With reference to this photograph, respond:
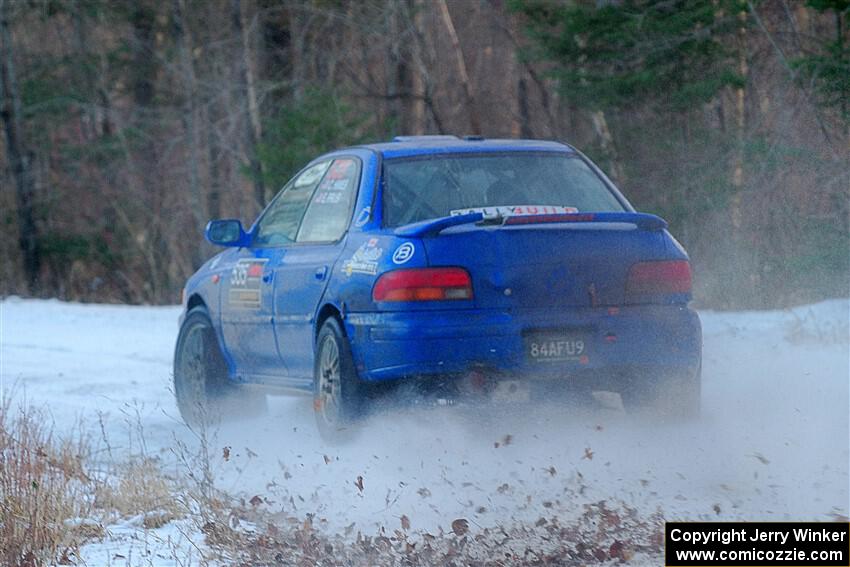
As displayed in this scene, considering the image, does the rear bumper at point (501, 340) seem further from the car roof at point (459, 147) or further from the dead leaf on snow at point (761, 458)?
the car roof at point (459, 147)

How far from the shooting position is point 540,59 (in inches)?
814

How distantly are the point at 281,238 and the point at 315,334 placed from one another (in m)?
1.13

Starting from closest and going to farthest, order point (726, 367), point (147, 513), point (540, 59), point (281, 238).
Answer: point (147, 513) → point (281, 238) → point (726, 367) → point (540, 59)

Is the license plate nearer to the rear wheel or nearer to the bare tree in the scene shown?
the rear wheel

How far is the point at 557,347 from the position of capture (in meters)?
6.50

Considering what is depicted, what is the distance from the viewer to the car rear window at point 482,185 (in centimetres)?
716

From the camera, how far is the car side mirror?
852cm

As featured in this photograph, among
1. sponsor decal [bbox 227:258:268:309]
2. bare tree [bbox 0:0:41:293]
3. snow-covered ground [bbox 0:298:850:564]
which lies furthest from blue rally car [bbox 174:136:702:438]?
bare tree [bbox 0:0:41:293]

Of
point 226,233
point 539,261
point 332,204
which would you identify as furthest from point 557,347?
point 226,233

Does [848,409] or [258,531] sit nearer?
[258,531]

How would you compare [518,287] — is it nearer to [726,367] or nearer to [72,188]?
[726,367]

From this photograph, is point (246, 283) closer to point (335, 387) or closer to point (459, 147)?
point (335, 387)

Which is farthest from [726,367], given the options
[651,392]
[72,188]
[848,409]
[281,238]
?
[72,188]

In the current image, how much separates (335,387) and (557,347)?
125cm
